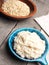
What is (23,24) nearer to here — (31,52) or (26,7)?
(26,7)

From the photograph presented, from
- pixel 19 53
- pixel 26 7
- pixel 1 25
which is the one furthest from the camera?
pixel 26 7

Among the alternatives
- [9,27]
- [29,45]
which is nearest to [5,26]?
[9,27]

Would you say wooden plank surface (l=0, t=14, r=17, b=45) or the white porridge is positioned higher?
wooden plank surface (l=0, t=14, r=17, b=45)

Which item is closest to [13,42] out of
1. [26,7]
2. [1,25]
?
[1,25]

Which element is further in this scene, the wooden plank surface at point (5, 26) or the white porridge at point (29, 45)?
the wooden plank surface at point (5, 26)

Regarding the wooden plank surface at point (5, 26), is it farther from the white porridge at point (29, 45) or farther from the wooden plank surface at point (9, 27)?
the white porridge at point (29, 45)

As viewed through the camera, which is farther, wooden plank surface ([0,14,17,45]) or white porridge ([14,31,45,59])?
wooden plank surface ([0,14,17,45])

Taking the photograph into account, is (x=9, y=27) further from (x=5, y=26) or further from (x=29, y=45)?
(x=29, y=45)

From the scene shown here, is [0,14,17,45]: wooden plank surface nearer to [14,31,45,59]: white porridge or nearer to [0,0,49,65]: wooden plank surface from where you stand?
[0,0,49,65]: wooden plank surface

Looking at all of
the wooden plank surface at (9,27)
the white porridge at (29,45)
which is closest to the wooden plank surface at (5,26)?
the wooden plank surface at (9,27)

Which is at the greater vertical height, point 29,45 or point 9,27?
point 9,27

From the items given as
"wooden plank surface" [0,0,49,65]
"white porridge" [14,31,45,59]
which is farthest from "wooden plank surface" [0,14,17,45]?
"white porridge" [14,31,45,59]
